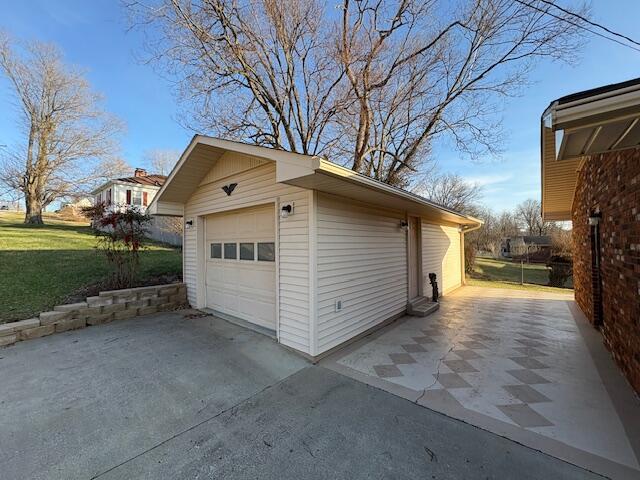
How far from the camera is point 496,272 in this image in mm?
17828

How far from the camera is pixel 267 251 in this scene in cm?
507

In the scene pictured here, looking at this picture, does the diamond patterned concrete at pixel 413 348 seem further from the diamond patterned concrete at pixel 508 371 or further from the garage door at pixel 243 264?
the garage door at pixel 243 264

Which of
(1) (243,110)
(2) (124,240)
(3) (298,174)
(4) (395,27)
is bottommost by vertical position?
(2) (124,240)

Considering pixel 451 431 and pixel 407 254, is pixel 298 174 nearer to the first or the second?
pixel 451 431

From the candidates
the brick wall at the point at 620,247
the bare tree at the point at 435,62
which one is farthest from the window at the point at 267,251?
the bare tree at the point at 435,62

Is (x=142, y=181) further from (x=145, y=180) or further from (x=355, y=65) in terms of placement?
(x=355, y=65)

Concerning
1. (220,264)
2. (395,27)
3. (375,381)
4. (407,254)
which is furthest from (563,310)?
(395,27)

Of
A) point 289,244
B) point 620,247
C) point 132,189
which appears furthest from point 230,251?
point 132,189

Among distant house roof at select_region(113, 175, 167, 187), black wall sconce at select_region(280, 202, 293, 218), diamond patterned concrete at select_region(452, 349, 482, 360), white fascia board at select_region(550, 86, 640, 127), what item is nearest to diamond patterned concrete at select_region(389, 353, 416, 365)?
diamond patterned concrete at select_region(452, 349, 482, 360)

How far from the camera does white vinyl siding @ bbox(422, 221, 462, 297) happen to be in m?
A: 8.18

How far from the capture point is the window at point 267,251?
495 centimetres

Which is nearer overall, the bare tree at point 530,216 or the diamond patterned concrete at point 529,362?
the diamond patterned concrete at point 529,362

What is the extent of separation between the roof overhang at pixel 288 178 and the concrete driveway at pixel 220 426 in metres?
2.55

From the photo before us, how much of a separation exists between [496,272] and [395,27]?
15698 mm
